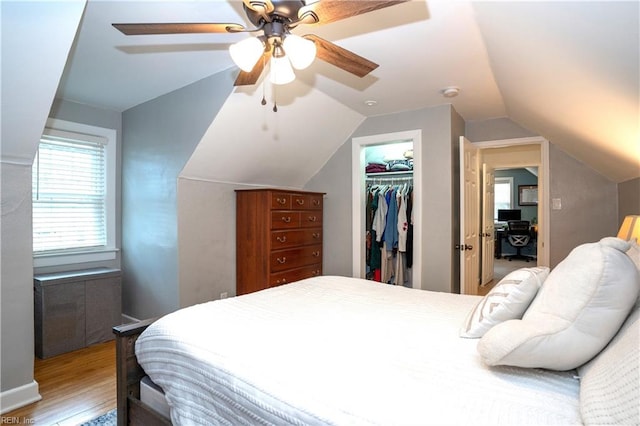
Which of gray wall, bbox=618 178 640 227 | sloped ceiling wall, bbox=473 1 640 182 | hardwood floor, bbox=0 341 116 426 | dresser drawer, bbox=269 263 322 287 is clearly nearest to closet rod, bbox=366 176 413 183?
dresser drawer, bbox=269 263 322 287

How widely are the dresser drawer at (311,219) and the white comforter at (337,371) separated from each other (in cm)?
200

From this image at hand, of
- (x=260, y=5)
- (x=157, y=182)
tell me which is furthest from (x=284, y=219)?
Result: (x=260, y=5)

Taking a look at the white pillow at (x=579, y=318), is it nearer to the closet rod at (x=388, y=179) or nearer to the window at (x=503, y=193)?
the closet rod at (x=388, y=179)

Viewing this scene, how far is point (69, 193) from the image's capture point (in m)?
3.31

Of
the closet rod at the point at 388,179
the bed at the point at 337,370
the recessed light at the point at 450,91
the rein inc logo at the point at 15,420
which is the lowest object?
the rein inc logo at the point at 15,420

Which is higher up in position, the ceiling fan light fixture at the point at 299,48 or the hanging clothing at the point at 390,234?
the ceiling fan light fixture at the point at 299,48

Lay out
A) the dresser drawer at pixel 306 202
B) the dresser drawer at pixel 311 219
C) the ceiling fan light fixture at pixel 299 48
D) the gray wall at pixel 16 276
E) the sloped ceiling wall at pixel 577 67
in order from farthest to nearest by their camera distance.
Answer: the dresser drawer at pixel 311 219 → the dresser drawer at pixel 306 202 → the gray wall at pixel 16 276 → the ceiling fan light fixture at pixel 299 48 → the sloped ceiling wall at pixel 577 67

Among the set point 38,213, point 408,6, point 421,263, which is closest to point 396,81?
point 408,6

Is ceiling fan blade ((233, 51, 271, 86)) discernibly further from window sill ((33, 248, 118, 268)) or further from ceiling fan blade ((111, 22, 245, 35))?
window sill ((33, 248, 118, 268))

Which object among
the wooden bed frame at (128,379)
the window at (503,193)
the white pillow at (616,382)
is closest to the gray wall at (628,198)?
the white pillow at (616,382)

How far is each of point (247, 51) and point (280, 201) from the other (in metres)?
1.98

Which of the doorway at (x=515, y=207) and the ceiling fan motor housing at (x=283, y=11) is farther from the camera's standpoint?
the doorway at (x=515, y=207)

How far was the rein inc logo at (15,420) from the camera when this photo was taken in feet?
6.48

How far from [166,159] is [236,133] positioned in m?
0.73
